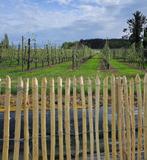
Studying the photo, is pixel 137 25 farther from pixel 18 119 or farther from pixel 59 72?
pixel 18 119

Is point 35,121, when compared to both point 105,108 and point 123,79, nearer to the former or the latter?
point 105,108

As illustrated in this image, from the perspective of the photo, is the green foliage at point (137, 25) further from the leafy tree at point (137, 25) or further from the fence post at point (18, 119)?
the fence post at point (18, 119)

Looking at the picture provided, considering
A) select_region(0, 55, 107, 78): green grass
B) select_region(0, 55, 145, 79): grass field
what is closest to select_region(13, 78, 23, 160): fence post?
select_region(0, 55, 145, 79): grass field

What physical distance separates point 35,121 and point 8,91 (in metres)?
0.62

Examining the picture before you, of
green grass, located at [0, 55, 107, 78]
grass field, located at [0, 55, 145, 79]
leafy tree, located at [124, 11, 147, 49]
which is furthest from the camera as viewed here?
leafy tree, located at [124, 11, 147, 49]

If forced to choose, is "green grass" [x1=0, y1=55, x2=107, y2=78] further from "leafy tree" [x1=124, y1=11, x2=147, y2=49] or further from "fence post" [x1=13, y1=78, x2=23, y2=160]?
"leafy tree" [x1=124, y1=11, x2=147, y2=49]

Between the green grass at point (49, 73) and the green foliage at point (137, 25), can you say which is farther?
the green foliage at point (137, 25)

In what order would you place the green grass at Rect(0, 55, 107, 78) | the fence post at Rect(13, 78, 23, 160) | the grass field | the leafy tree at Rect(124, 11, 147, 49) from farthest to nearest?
the leafy tree at Rect(124, 11, 147, 49) < the grass field < the green grass at Rect(0, 55, 107, 78) < the fence post at Rect(13, 78, 23, 160)

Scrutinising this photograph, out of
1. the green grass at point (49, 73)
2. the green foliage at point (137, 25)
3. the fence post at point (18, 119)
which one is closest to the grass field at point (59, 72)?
the green grass at point (49, 73)

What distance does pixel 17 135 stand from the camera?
6758mm

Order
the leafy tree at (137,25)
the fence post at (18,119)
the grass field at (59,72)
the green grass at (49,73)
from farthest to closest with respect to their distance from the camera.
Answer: the leafy tree at (137,25)
the grass field at (59,72)
the green grass at (49,73)
the fence post at (18,119)

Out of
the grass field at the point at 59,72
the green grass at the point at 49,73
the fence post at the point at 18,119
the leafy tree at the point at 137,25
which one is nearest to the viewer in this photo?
the fence post at the point at 18,119

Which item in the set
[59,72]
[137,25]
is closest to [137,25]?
[137,25]

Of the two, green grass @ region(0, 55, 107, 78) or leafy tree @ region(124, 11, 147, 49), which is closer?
green grass @ region(0, 55, 107, 78)
